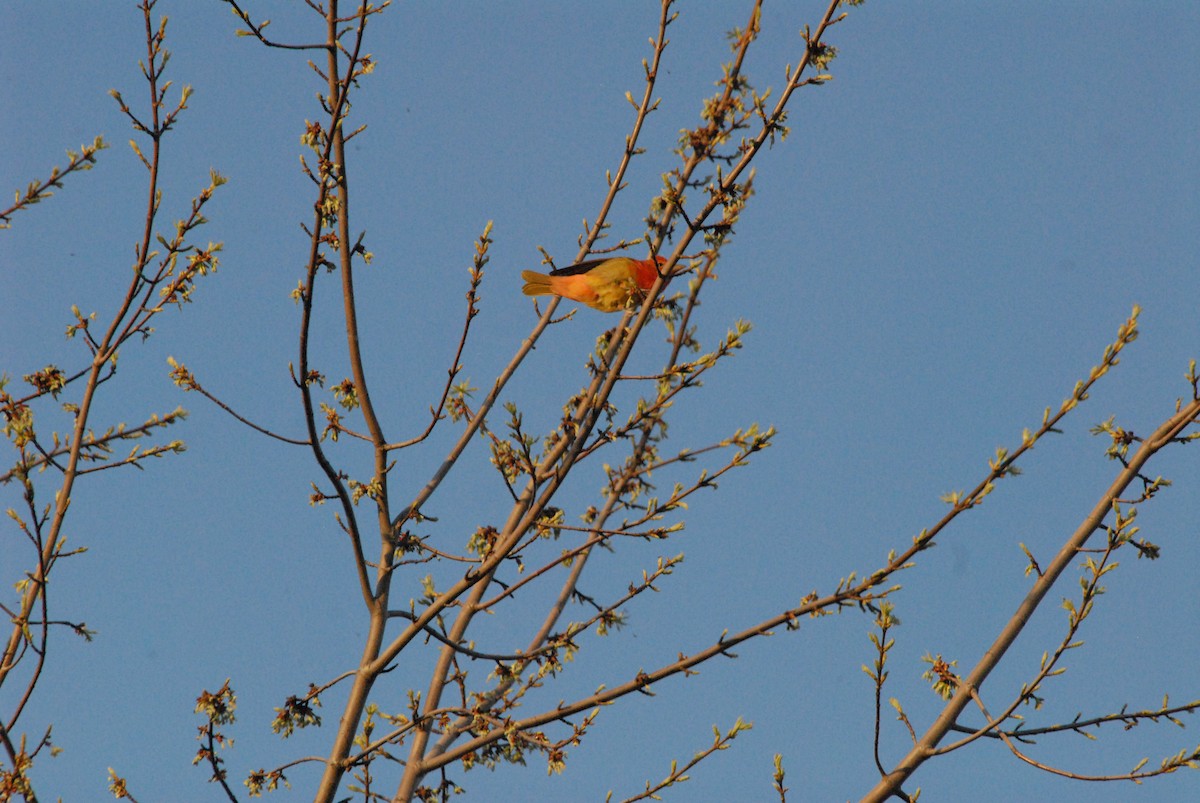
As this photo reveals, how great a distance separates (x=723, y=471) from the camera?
13.1 feet

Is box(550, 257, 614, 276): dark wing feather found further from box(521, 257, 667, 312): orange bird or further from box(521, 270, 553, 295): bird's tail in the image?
box(521, 270, 553, 295): bird's tail

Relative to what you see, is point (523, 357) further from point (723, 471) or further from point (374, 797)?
point (374, 797)

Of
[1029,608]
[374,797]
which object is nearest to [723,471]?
[1029,608]

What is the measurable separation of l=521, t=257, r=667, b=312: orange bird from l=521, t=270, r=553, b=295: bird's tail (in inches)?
14.7

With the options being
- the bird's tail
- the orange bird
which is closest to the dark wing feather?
the orange bird

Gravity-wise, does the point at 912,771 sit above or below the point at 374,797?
below

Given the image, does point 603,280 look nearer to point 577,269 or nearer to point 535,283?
point 577,269

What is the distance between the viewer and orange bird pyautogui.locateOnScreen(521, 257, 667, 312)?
17.3ft

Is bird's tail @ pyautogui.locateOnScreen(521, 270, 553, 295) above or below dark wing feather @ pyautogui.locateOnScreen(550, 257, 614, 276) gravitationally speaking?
above

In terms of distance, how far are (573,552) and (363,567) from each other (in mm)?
883

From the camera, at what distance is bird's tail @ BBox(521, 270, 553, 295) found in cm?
586

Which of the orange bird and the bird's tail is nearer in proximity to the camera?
the orange bird

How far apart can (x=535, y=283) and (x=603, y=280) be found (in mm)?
674

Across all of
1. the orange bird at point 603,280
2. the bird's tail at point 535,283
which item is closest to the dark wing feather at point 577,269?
the orange bird at point 603,280
